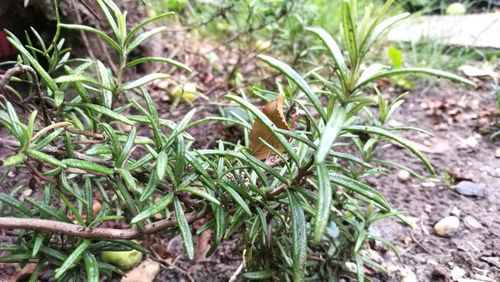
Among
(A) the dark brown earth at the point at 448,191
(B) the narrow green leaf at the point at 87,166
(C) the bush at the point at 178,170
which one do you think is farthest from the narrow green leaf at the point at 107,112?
(A) the dark brown earth at the point at 448,191

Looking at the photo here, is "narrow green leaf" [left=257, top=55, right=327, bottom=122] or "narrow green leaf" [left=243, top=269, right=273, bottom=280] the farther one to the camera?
"narrow green leaf" [left=243, top=269, right=273, bottom=280]

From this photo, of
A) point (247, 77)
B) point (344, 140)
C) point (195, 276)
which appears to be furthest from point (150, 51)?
point (195, 276)

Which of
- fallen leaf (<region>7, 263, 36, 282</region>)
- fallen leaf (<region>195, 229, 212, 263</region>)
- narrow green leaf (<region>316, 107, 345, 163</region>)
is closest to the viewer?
narrow green leaf (<region>316, 107, 345, 163</region>)

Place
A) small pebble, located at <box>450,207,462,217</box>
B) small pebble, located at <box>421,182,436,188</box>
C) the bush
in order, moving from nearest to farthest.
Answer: the bush, small pebble, located at <box>450,207,462,217</box>, small pebble, located at <box>421,182,436,188</box>

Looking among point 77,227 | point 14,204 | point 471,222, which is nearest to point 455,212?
point 471,222

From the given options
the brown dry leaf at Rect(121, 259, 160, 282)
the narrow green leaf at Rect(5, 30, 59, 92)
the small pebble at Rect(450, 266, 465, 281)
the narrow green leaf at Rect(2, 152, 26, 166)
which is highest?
the narrow green leaf at Rect(5, 30, 59, 92)

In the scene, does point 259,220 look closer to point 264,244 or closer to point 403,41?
point 264,244

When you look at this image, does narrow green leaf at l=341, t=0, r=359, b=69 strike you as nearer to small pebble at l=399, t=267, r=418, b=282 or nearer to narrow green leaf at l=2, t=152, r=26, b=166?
narrow green leaf at l=2, t=152, r=26, b=166

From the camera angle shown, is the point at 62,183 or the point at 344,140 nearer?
the point at 62,183

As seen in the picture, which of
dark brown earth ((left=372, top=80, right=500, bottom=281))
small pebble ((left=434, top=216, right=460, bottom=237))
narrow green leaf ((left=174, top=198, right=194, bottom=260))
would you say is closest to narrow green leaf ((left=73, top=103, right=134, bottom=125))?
narrow green leaf ((left=174, top=198, right=194, bottom=260))
